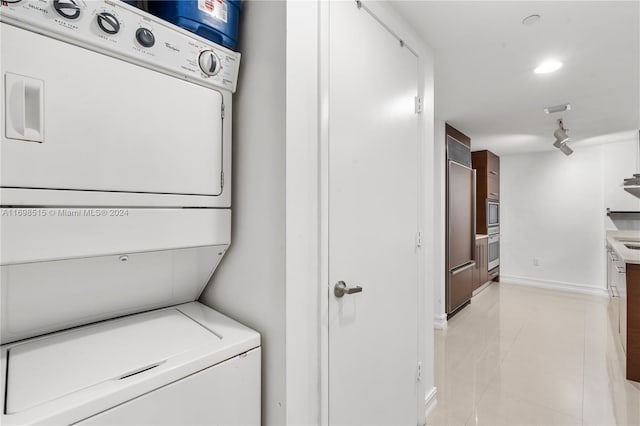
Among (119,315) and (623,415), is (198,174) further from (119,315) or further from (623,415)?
(623,415)

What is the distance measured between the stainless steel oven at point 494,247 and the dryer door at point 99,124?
16.6 ft

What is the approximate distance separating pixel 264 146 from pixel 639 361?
318cm

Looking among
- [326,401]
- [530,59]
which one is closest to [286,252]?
[326,401]

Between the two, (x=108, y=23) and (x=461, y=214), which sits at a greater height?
(x=108, y=23)

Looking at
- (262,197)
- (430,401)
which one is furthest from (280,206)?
(430,401)

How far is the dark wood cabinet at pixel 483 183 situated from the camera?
16.1 feet

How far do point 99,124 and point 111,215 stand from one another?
25cm

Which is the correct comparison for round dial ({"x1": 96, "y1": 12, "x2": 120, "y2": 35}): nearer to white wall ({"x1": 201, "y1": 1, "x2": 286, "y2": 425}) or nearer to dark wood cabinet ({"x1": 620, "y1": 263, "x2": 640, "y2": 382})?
white wall ({"x1": 201, "y1": 1, "x2": 286, "y2": 425})

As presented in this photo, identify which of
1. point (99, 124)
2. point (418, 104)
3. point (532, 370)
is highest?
point (418, 104)

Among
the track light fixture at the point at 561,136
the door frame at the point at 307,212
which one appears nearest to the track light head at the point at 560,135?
the track light fixture at the point at 561,136

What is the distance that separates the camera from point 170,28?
92 cm

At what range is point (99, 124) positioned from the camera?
827mm

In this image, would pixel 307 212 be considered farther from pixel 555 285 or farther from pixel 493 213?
pixel 555 285

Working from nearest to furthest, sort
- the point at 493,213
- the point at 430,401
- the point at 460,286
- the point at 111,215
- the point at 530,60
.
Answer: the point at 111,215 → the point at 430,401 → the point at 530,60 → the point at 460,286 → the point at 493,213
